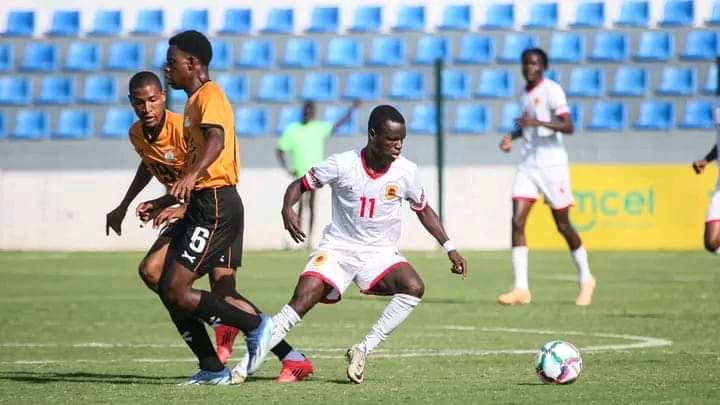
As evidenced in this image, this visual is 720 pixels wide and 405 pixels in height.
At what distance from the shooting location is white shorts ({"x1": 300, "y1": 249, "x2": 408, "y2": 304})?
28.9 ft

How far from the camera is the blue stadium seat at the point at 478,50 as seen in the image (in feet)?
100

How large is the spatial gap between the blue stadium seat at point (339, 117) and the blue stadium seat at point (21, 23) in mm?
6719

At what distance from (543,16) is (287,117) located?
5475 millimetres

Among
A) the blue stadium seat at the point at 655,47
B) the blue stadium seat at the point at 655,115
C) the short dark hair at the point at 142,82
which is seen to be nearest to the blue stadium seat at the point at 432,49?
the blue stadium seat at the point at 655,47

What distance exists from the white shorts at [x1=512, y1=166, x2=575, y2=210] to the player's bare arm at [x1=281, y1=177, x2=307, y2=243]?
7061 millimetres

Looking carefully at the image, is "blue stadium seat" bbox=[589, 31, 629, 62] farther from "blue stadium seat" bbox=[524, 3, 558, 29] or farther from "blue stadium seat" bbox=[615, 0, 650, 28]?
"blue stadium seat" bbox=[524, 3, 558, 29]

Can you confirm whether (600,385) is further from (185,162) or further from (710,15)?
(710,15)

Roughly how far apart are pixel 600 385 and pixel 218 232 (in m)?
2.20

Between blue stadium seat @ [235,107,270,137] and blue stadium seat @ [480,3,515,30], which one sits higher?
blue stadium seat @ [480,3,515,30]

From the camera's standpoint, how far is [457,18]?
3112 cm

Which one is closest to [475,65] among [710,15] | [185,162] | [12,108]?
[710,15]

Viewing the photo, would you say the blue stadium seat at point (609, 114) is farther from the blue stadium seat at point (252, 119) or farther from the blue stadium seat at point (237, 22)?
the blue stadium seat at point (237, 22)

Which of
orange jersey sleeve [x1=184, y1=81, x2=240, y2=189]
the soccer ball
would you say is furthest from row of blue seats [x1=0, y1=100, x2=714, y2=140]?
the soccer ball

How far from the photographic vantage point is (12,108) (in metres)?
31.8
